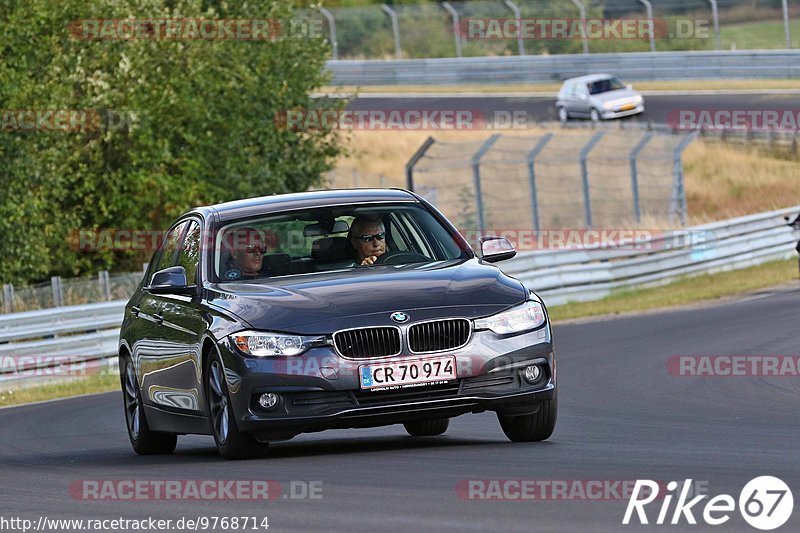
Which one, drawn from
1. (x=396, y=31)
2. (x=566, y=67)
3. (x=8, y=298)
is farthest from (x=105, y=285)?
(x=396, y=31)

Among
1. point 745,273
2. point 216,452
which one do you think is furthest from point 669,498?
point 745,273

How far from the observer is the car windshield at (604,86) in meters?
47.8

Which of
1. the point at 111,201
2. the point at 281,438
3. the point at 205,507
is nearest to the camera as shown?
the point at 205,507

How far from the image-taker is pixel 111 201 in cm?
3164

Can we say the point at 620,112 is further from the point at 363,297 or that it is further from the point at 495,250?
the point at 363,297

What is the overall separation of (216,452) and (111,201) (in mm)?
21891

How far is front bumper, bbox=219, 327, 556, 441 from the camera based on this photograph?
873 centimetres

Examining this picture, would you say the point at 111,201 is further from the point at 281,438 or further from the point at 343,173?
the point at 281,438

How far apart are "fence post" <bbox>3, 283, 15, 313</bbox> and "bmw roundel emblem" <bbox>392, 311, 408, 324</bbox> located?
14.1 meters

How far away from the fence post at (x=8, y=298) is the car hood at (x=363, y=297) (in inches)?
513

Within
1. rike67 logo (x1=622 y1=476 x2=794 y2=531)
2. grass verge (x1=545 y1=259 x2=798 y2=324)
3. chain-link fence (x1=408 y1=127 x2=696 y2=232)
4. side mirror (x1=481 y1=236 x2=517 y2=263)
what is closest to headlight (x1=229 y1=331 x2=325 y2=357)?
side mirror (x1=481 y1=236 x2=517 y2=263)

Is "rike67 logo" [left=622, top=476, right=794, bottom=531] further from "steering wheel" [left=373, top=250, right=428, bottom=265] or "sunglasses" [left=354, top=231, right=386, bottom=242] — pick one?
"sunglasses" [left=354, top=231, right=386, bottom=242]

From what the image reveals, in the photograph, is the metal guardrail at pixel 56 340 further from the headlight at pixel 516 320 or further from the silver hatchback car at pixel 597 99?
the silver hatchback car at pixel 597 99

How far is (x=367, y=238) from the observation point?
10.1 m
